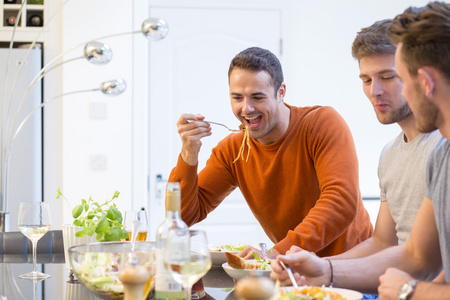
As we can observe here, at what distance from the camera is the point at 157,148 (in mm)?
4266

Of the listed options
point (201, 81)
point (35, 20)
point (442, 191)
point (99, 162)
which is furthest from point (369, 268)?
point (35, 20)

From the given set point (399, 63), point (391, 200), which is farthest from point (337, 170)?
point (399, 63)

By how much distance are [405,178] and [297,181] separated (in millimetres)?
474

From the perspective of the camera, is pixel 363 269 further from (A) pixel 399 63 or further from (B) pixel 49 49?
(B) pixel 49 49

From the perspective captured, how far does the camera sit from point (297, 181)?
2207mm

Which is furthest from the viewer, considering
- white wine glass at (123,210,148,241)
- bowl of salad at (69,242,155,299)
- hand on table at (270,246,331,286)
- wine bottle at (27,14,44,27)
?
wine bottle at (27,14,44,27)

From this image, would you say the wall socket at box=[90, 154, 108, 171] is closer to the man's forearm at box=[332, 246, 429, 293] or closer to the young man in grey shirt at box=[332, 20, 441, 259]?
the young man in grey shirt at box=[332, 20, 441, 259]

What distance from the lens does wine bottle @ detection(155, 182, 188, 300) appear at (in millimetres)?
1077

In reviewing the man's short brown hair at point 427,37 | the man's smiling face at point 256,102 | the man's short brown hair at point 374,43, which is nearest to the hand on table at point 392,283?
the man's short brown hair at point 427,37

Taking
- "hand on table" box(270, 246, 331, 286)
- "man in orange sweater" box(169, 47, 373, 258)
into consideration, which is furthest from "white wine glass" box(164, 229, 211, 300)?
"man in orange sweater" box(169, 47, 373, 258)

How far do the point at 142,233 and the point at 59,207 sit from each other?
2.48 metres

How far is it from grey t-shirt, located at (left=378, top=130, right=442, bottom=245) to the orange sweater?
16 centimetres

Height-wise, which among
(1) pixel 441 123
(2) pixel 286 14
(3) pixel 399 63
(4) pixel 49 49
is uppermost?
(2) pixel 286 14

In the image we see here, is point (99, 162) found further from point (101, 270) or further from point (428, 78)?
point (428, 78)
